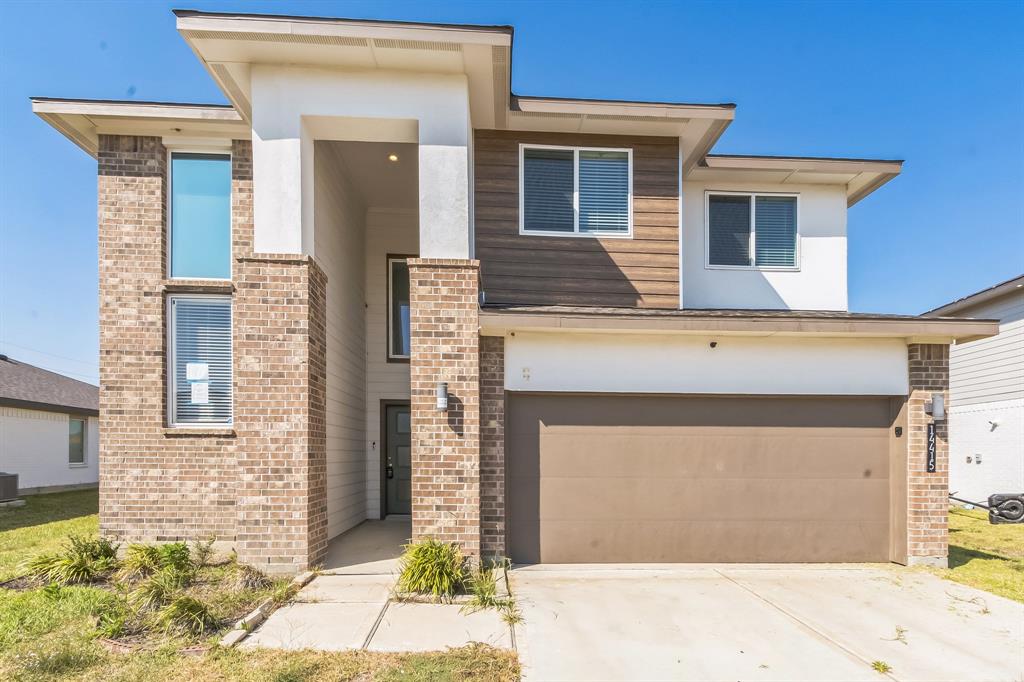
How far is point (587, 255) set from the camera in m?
8.02

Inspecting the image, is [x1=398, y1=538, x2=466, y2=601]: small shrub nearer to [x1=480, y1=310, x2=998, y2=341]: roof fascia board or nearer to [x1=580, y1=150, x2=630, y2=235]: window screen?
[x1=480, y1=310, x2=998, y2=341]: roof fascia board

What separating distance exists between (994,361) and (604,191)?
11012 mm

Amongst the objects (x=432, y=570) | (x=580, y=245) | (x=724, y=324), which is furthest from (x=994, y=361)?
(x=432, y=570)

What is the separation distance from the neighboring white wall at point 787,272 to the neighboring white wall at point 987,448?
21.3 ft

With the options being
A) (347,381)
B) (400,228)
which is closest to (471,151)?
(400,228)

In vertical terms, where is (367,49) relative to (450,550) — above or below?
above

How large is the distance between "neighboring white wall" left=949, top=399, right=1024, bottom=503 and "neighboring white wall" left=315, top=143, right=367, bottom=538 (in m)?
13.3

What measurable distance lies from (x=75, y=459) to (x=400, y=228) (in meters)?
14.9

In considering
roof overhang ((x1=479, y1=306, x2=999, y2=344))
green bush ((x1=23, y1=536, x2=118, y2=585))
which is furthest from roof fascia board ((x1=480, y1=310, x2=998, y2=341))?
green bush ((x1=23, y1=536, x2=118, y2=585))

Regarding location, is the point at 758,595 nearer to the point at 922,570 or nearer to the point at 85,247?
the point at 922,570

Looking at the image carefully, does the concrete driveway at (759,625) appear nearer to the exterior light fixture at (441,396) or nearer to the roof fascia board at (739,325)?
the exterior light fixture at (441,396)

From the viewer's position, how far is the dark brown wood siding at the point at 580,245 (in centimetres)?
786

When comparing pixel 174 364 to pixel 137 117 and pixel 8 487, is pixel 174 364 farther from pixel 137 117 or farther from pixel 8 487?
pixel 8 487

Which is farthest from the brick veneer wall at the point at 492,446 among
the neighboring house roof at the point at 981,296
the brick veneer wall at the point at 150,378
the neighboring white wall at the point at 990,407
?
the neighboring house roof at the point at 981,296
